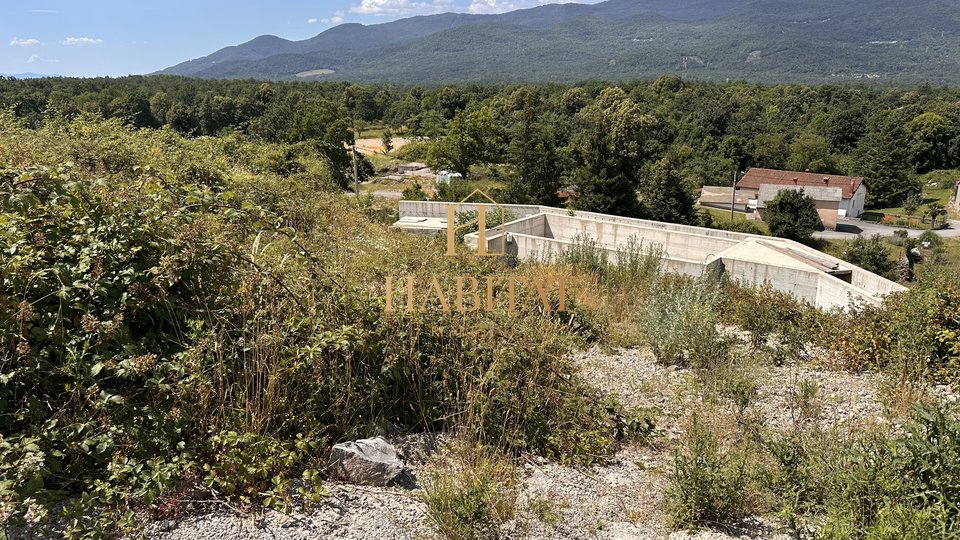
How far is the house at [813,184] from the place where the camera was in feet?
126

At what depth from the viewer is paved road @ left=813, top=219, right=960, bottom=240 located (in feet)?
112

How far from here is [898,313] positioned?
5180 millimetres

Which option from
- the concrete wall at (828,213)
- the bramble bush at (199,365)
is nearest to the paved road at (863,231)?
the concrete wall at (828,213)

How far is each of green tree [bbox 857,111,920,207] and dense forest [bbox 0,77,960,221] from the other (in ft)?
0.33

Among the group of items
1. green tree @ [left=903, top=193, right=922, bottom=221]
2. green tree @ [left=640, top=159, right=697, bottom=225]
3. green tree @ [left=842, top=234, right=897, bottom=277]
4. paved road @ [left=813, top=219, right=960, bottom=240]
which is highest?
green tree @ [left=640, top=159, right=697, bottom=225]

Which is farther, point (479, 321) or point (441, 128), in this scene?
point (441, 128)

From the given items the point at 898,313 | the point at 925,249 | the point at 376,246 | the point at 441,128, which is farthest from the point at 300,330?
the point at 441,128

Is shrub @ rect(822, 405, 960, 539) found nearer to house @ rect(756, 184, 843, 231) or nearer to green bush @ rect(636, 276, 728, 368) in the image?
green bush @ rect(636, 276, 728, 368)

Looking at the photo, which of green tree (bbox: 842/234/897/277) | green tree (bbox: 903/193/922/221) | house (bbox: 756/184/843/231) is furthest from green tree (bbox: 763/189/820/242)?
green tree (bbox: 903/193/922/221)

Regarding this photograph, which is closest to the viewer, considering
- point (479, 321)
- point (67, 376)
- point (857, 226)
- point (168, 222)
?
point (67, 376)

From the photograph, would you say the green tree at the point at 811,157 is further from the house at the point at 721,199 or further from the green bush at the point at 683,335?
the green bush at the point at 683,335

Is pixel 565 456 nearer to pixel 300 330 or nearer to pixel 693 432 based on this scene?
pixel 693 432

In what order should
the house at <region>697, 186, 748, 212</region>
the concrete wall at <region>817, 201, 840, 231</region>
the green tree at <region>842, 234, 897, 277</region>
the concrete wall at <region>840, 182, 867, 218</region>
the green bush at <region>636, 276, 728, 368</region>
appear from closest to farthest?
the green bush at <region>636, 276, 728, 368</region> → the green tree at <region>842, 234, 897, 277</region> → the concrete wall at <region>817, 201, 840, 231</region> → the concrete wall at <region>840, 182, 867, 218</region> → the house at <region>697, 186, 748, 212</region>

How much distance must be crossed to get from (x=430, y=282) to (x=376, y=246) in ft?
7.23
